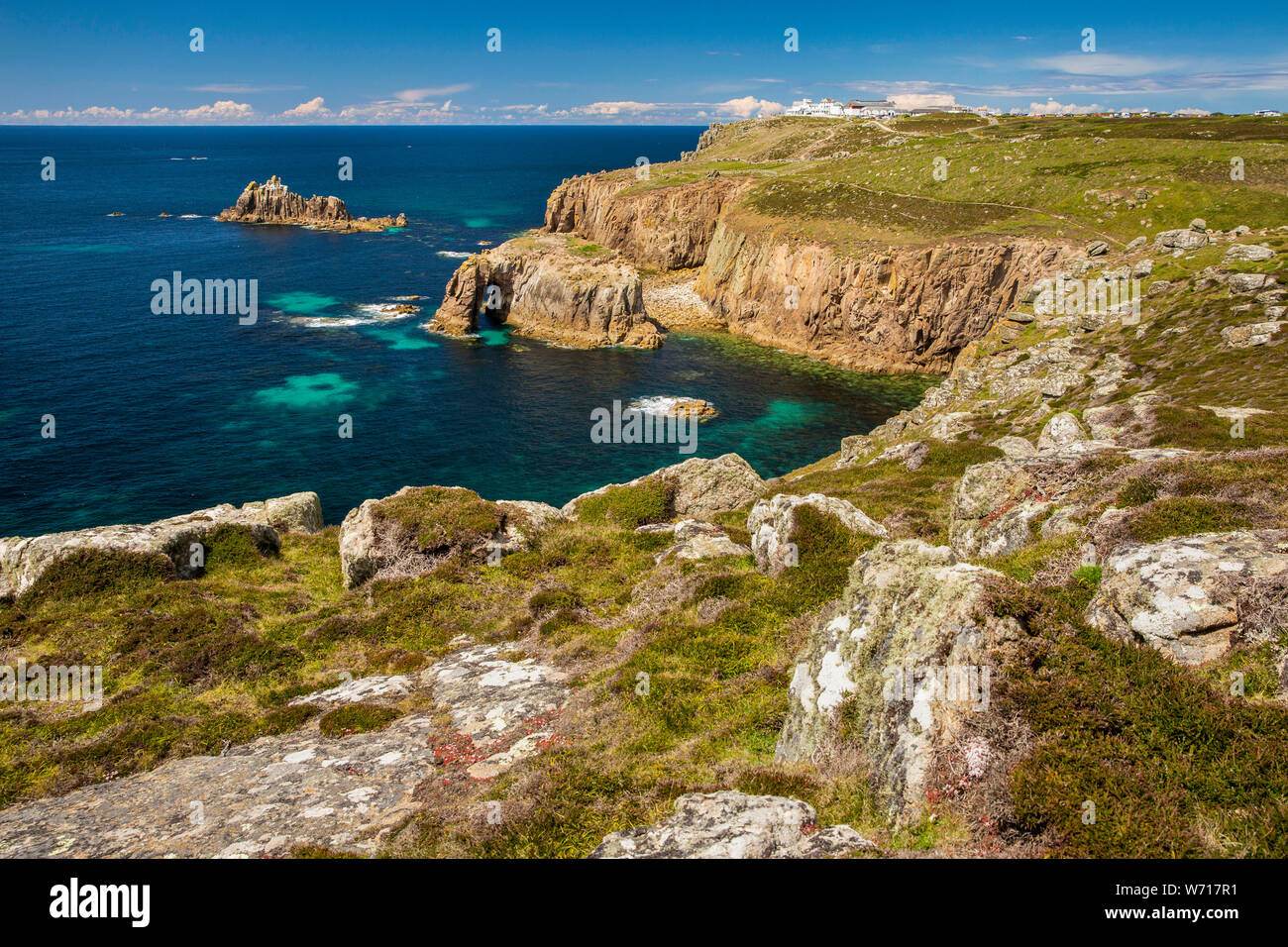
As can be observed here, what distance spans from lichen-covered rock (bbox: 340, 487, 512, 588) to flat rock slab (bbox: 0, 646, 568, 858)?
890 centimetres

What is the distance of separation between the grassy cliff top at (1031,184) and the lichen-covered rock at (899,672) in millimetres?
88527

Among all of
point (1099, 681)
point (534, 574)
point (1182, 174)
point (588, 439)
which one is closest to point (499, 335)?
point (588, 439)

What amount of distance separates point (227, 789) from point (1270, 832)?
657 inches

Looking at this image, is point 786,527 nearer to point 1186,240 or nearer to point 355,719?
point 355,719

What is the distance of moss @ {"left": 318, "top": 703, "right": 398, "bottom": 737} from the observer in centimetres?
1650

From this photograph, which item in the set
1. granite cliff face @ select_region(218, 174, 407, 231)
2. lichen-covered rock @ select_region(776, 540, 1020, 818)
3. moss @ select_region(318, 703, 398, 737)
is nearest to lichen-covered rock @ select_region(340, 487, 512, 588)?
moss @ select_region(318, 703, 398, 737)

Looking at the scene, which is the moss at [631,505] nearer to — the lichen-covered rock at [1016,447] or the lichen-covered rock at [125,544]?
the lichen-covered rock at [125,544]

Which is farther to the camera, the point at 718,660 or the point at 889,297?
the point at 889,297

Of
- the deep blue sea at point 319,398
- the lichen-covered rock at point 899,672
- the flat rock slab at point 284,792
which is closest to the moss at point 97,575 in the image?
the flat rock slab at point 284,792

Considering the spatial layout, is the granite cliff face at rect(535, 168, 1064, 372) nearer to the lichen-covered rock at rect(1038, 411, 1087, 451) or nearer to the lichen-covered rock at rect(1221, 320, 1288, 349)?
the lichen-covered rock at rect(1221, 320, 1288, 349)

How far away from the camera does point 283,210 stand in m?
182

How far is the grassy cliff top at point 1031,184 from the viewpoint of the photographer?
83812 millimetres

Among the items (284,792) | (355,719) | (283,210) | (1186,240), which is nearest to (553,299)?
(1186,240)

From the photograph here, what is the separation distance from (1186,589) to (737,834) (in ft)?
26.9
